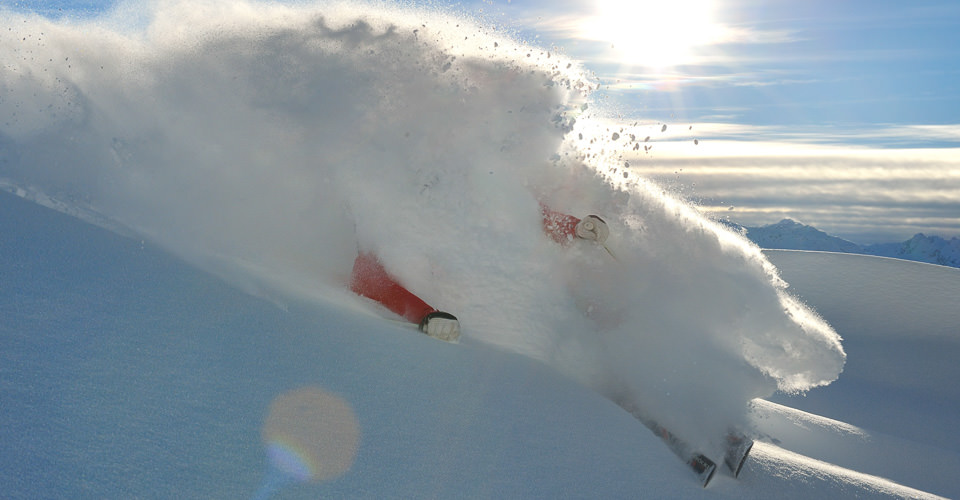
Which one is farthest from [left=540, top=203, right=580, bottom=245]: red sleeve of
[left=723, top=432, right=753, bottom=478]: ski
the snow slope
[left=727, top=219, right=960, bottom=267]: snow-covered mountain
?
[left=727, top=219, right=960, bottom=267]: snow-covered mountain

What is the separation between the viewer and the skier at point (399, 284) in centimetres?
510

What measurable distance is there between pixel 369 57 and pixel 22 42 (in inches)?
134

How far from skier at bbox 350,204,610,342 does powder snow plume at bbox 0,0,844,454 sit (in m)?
0.11

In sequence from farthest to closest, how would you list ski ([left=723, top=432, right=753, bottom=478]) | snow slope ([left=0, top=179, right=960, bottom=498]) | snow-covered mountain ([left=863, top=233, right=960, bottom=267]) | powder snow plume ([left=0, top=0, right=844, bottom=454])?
snow-covered mountain ([left=863, top=233, right=960, bottom=267])
powder snow plume ([left=0, top=0, right=844, bottom=454])
ski ([left=723, top=432, right=753, bottom=478])
snow slope ([left=0, top=179, right=960, bottom=498])

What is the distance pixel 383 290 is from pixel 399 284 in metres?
0.17

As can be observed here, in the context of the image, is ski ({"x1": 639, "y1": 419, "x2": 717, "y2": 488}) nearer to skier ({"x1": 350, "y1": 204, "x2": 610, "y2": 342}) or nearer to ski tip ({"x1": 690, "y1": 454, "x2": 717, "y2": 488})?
ski tip ({"x1": 690, "y1": 454, "x2": 717, "y2": 488})

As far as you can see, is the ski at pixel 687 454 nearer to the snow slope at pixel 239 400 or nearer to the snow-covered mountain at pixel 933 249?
the snow slope at pixel 239 400

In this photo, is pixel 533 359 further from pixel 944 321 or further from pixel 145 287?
pixel 944 321

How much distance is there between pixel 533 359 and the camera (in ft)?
15.9

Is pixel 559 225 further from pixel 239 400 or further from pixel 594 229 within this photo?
pixel 239 400

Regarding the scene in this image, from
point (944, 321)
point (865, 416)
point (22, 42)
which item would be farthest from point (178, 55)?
point (944, 321)

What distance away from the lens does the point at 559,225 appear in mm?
5324

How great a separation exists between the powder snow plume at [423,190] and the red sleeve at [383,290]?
136 millimetres

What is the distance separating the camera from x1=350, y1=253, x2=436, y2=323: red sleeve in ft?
16.7
